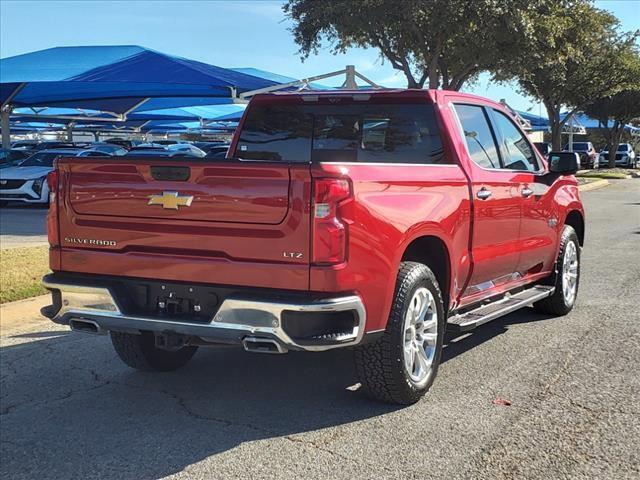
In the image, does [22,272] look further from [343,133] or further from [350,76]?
[350,76]

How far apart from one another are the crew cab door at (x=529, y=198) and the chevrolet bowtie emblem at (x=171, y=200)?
2989 millimetres

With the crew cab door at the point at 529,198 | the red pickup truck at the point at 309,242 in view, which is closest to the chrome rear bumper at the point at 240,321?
the red pickup truck at the point at 309,242

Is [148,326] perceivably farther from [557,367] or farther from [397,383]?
[557,367]

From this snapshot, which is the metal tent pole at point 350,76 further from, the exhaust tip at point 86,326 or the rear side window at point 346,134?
the exhaust tip at point 86,326

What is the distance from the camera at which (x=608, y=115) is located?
4500cm

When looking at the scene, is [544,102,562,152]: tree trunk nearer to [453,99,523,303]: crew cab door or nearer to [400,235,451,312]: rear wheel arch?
[453,99,523,303]: crew cab door

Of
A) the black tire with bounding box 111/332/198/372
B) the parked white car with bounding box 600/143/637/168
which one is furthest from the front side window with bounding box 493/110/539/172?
the parked white car with bounding box 600/143/637/168

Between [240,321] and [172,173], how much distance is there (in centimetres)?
94

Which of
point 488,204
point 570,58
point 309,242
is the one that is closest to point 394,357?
point 309,242

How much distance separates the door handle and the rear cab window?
36 centimetres

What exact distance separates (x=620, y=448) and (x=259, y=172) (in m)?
2.45

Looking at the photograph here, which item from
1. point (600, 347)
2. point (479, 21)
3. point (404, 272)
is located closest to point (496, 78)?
point (479, 21)

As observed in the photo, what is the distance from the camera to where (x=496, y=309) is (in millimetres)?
5484

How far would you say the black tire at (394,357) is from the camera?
423 centimetres
